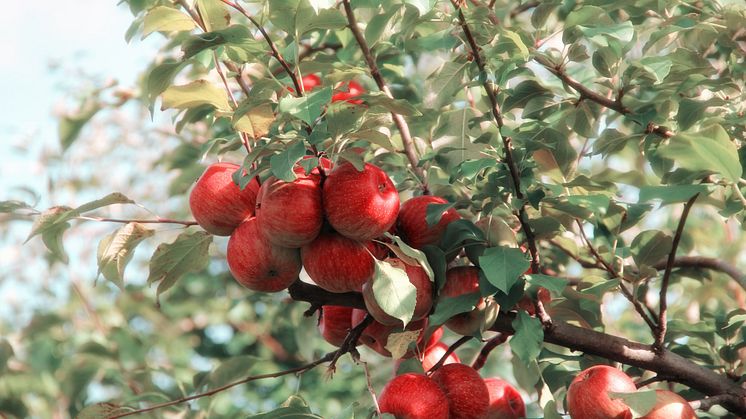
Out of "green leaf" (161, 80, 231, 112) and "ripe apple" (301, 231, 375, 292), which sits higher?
"green leaf" (161, 80, 231, 112)

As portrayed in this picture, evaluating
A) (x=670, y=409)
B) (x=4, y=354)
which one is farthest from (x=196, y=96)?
(x=4, y=354)

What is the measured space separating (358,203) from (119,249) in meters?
0.44

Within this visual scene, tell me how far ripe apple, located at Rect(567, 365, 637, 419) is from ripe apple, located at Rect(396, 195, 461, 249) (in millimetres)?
315

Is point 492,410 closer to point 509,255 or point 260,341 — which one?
point 509,255

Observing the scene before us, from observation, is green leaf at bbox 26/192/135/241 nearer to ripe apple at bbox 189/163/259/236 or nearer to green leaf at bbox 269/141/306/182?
ripe apple at bbox 189/163/259/236

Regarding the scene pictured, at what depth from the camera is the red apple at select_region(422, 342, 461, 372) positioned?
158 centimetres

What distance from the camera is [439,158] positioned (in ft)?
5.08

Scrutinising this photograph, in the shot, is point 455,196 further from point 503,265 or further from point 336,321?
point 503,265

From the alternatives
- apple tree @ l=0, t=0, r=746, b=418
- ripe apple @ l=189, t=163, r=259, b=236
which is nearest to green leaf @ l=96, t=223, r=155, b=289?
apple tree @ l=0, t=0, r=746, b=418

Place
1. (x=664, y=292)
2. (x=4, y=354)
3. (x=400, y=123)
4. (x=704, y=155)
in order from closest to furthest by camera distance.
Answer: (x=704, y=155), (x=664, y=292), (x=400, y=123), (x=4, y=354)

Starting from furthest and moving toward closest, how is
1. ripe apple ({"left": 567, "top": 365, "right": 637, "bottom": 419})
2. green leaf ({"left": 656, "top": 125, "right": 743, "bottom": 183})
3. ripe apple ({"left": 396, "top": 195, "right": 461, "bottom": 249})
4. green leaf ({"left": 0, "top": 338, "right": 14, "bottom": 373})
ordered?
1. green leaf ({"left": 0, "top": 338, "right": 14, "bottom": 373})
2. ripe apple ({"left": 396, "top": 195, "right": 461, "bottom": 249})
3. ripe apple ({"left": 567, "top": 365, "right": 637, "bottom": 419})
4. green leaf ({"left": 656, "top": 125, "right": 743, "bottom": 183})

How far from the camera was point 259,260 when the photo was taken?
1.30 m

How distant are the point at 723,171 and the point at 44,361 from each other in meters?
1.71

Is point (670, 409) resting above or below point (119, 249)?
below
